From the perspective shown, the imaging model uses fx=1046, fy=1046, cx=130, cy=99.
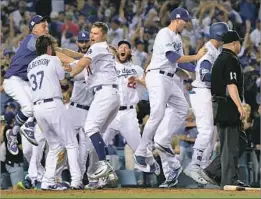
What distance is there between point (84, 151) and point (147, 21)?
946 centimetres

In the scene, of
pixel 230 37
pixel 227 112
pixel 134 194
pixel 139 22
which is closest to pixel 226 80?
Result: pixel 227 112

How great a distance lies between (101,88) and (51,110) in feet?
3.16

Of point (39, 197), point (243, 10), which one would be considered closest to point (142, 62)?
point (243, 10)

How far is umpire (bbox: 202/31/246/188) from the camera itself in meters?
15.2

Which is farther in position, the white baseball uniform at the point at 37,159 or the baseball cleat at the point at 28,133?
the white baseball uniform at the point at 37,159

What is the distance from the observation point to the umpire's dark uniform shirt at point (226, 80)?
15.2 metres

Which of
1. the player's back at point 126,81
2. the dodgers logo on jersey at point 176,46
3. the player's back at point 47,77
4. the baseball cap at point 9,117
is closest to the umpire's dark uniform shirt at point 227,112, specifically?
the dodgers logo on jersey at point 176,46

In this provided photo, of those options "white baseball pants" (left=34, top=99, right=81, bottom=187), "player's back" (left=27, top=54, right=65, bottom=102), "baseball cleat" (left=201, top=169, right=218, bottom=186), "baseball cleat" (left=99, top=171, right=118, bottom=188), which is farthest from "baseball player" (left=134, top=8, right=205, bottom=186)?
"player's back" (left=27, top=54, right=65, bottom=102)

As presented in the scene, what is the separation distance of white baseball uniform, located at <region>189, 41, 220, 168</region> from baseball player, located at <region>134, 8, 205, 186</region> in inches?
8.3

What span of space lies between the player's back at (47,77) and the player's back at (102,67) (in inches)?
26.5

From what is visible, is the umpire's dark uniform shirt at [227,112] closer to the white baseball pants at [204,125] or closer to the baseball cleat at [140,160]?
the white baseball pants at [204,125]

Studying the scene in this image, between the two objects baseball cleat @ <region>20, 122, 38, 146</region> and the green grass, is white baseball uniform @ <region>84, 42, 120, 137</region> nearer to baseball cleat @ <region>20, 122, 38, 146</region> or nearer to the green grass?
the green grass

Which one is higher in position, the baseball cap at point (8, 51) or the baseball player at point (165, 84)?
the baseball cap at point (8, 51)

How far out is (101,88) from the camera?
15797mm
